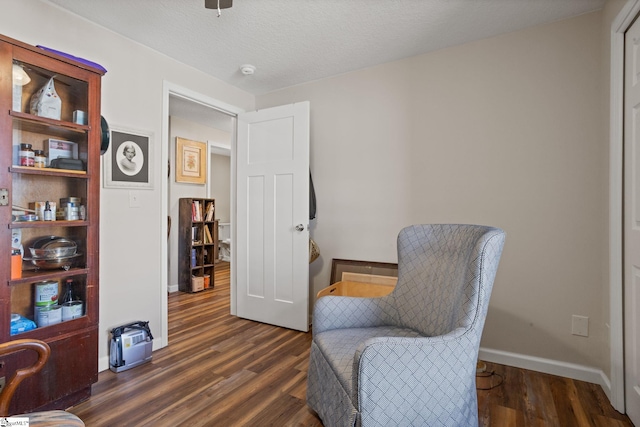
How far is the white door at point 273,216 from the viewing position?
2.91m

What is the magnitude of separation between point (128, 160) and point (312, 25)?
5.39 feet

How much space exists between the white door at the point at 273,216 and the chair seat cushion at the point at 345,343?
123 centimetres

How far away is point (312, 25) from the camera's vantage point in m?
→ 2.17

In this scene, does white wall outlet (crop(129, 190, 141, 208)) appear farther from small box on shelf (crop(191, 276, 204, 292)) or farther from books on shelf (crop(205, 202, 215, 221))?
books on shelf (crop(205, 202, 215, 221))

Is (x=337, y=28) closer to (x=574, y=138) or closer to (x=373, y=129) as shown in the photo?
(x=373, y=129)

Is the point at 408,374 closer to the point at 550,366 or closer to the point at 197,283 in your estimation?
the point at 550,366

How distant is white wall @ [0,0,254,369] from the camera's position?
2002 mm

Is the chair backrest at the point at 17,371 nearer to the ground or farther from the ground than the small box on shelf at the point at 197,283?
farther from the ground

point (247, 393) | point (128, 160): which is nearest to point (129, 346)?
point (247, 393)

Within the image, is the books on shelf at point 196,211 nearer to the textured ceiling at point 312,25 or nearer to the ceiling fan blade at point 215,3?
the textured ceiling at point 312,25

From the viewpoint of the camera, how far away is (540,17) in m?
2.09

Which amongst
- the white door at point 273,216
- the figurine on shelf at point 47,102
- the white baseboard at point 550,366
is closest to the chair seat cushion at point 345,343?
the white baseboard at point 550,366

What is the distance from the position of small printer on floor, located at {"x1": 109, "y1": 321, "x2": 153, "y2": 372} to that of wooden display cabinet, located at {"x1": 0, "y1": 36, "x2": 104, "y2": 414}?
0.31 meters

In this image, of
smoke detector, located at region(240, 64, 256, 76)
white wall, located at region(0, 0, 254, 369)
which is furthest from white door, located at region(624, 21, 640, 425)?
white wall, located at region(0, 0, 254, 369)
